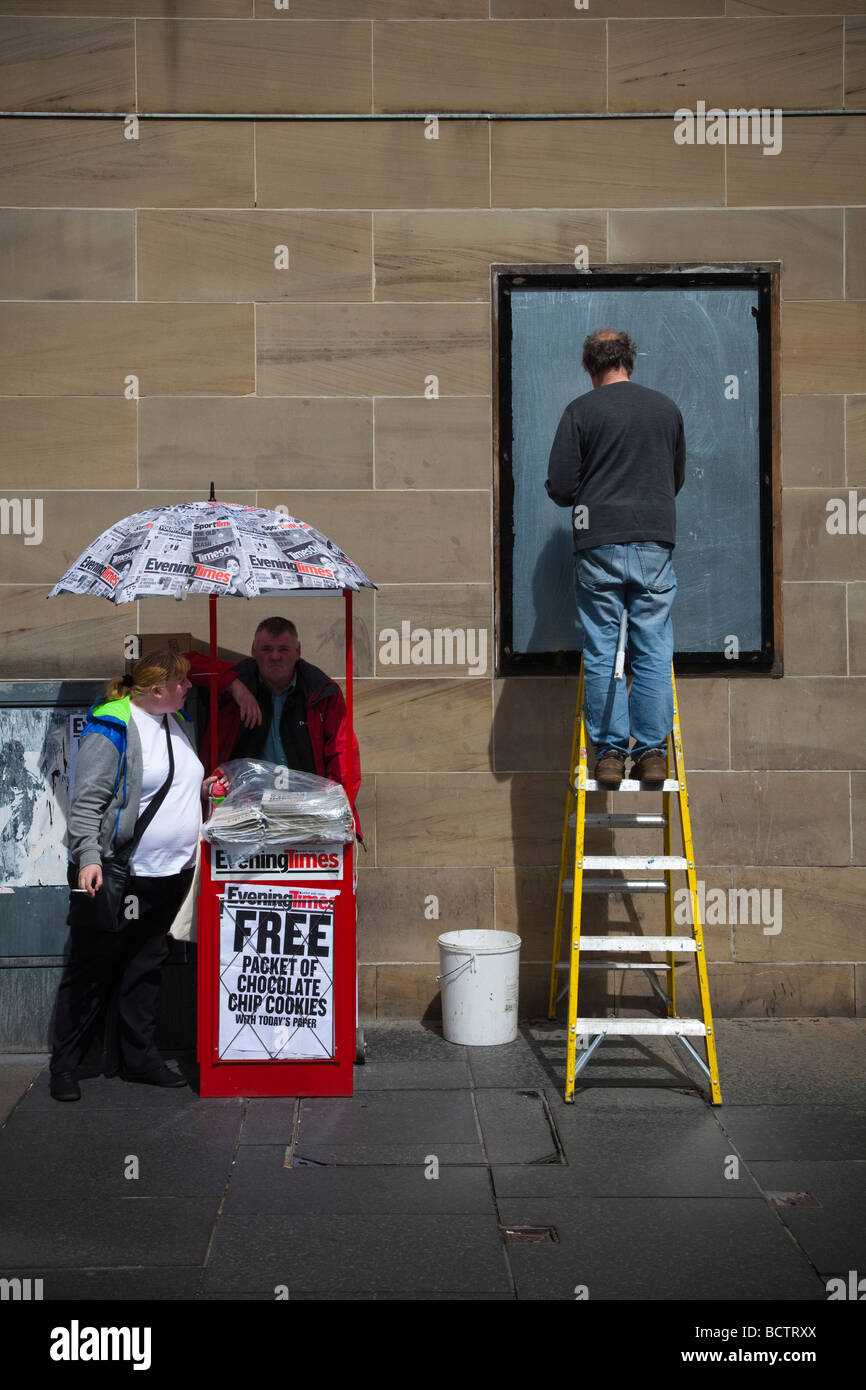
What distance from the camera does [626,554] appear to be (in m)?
5.68

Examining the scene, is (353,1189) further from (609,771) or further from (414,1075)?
(609,771)

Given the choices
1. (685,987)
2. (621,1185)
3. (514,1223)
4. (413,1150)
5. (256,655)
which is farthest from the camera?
(685,987)

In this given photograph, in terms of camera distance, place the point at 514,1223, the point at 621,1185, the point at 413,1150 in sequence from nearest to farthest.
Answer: the point at 514,1223, the point at 621,1185, the point at 413,1150

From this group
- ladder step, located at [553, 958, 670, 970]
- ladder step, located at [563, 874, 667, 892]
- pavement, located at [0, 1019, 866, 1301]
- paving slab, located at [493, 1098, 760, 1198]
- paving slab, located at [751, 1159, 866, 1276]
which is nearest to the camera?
pavement, located at [0, 1019, 866, 1301]

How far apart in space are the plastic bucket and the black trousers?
4.33ft

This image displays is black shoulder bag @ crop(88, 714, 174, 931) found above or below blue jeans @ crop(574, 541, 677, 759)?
below

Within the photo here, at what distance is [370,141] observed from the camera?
6676mm

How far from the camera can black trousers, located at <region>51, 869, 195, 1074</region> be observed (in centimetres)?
564

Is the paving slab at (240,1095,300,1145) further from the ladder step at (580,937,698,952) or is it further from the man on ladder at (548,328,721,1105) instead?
the ladder step at (580,937,698,952)

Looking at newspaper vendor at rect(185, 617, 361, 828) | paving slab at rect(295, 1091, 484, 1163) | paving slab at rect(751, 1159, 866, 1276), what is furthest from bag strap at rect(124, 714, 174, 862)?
paving slab at rect(751, 1159, 866, 1276)

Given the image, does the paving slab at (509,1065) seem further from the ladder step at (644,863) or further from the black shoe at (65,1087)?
the black shoe at (65,1087)

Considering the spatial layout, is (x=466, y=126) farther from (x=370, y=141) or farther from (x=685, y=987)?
(x=685, y=987)
